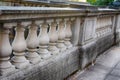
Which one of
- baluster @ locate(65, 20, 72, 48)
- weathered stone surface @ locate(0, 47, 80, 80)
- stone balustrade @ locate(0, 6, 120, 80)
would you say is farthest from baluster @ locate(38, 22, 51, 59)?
baluster @ locate(65, 20, 72, 48)

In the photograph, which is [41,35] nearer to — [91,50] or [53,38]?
[53,38]

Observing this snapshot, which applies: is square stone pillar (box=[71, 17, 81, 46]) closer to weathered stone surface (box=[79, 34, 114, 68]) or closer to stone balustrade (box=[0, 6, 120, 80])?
stone balustrade (box=[0, 6, 120, 80])

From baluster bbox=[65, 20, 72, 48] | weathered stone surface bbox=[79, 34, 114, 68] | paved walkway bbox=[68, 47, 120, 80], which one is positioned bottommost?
paved walkway bbox=[68, 47, 120, 80]

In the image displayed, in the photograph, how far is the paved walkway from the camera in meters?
5.66

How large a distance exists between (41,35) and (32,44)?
38cm

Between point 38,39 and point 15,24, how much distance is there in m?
0.79

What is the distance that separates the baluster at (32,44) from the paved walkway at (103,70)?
5.50 feet

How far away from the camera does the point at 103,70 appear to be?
6301mm

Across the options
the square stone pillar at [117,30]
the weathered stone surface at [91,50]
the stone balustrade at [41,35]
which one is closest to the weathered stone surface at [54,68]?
the stone balustrade at [41,35]

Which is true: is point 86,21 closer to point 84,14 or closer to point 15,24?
point 84,14

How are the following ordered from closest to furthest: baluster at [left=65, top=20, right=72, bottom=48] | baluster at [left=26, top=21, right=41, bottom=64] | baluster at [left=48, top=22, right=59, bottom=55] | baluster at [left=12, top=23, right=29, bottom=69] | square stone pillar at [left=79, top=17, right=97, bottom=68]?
baluster at [left=12, top=23, right=29, bottom=69] < baluster at [left=26, top=21, right=41, bottom=64] < baluster at [left=48, top=22, right=59, bottom=55] < baluster at [left=65, top=20, right=72, bottom=48] < square stone pillar at [left=79, top=17, right=97, bottom=68]

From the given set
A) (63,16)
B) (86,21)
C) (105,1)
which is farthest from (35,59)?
(105,1)

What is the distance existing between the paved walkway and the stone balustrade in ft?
0.83

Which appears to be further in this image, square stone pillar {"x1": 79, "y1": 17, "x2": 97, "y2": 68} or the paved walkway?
square stone pillar {"x1": 79, "y1": 17, "x2": 97, "y2": 68}
